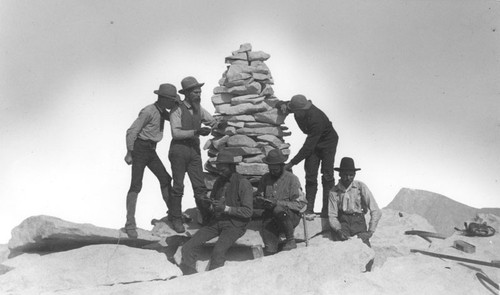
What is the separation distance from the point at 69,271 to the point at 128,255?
925mm

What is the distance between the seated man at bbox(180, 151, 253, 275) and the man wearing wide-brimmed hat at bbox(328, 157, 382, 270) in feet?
5.17

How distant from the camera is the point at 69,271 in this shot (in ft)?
28.6

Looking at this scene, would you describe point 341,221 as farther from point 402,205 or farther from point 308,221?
point 402,205

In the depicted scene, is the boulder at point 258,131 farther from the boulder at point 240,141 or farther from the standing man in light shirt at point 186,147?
the standing man in light shirt at point 186,147

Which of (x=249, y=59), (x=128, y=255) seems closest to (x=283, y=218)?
(x=128, y=255)

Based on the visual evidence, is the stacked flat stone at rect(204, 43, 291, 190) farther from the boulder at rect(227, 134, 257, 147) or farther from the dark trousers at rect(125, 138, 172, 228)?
the dark trousers at rect(125, 138, 172, 228)

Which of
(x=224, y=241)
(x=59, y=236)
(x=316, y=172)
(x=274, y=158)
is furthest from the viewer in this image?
(x=316, y=172)

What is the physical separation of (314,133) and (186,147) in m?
2.32

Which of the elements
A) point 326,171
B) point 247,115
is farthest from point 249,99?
point 326,171

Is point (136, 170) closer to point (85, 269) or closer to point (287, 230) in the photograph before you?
point (85, 269)

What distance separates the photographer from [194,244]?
29.2 ft

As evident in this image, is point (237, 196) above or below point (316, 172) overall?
below

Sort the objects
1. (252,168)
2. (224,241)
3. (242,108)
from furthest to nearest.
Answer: (242,108), (252,168), (224,241)

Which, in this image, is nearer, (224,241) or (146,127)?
(224,241)
